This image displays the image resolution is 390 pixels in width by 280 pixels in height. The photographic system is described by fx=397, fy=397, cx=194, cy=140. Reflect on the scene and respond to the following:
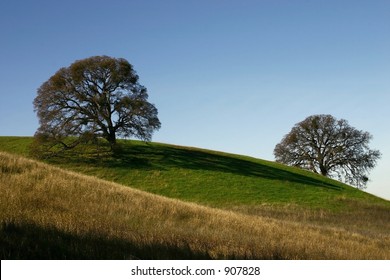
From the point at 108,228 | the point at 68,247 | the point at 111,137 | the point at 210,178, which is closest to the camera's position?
the point at 68,247

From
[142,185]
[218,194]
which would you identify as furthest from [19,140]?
[218,194]

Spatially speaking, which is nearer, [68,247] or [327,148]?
[68,247]

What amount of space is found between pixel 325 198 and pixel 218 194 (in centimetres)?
1296

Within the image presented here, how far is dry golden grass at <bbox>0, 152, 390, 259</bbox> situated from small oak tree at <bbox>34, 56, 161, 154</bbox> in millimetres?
27647

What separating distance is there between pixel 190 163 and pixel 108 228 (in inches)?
1671

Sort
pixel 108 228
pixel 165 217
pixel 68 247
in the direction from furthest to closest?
pixel 165 217, pixel 108 228, pixel 68 247

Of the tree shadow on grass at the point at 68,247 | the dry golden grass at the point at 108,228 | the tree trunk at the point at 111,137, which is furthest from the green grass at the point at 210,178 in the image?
the tree shadow on grass at the point at 68,247

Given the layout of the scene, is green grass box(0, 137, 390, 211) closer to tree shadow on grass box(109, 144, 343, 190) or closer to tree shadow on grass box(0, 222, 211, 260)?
tree shadow on grass box(109, 144, 343, 190)

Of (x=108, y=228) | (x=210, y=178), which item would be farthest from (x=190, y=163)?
(x=108, y=228)

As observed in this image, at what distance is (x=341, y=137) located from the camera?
66562mm

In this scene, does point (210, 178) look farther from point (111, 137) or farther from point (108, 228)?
point (108, 228)

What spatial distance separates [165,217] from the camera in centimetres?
1534

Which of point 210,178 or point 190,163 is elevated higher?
point 190,163
